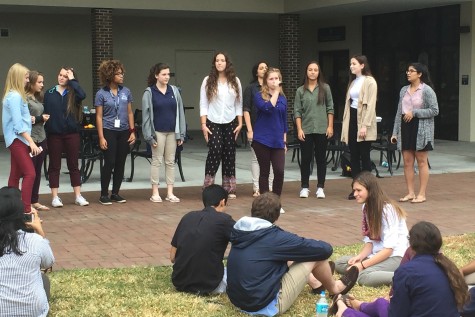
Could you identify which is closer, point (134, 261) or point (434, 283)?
point (434, 283)

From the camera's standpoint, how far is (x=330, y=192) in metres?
11.4

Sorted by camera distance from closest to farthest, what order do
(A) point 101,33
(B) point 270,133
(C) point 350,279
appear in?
(C) point 350,279 → (B) point 270,133 → (A) point 101,33

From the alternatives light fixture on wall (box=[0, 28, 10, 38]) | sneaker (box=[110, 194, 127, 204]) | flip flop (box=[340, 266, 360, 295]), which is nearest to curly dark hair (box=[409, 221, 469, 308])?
flip flop (box=[340, 266, 360, 295])

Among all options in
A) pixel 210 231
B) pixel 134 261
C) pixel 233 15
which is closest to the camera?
pixel 210 231

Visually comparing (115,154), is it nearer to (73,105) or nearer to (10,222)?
(73,105)

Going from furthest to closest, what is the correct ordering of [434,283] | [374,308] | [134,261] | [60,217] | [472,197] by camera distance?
[472,197]
[60,217]
[134,261]
[374,308]
[434,283]

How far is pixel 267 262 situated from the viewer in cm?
555

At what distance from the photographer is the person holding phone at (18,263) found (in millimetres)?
4969

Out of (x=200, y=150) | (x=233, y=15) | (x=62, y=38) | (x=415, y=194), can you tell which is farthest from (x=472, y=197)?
(x=62, y=38)

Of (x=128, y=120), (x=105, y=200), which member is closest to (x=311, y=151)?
(x=128, y=120)

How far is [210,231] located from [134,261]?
59.7 inches

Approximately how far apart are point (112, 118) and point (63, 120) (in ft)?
2.08

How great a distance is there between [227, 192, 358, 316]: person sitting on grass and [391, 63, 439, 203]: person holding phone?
490 centimetres

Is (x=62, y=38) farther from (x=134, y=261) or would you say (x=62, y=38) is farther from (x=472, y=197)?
(x=134, y=261)
